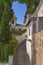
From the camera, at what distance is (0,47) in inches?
939

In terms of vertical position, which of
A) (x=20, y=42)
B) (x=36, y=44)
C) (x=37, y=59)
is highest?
(x=36, y=44)

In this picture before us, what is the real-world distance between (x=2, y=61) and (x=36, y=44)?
31.4 feet

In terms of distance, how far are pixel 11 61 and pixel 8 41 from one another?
8386mm

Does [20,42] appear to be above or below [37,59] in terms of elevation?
below

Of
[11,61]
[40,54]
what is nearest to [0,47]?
[11,61]

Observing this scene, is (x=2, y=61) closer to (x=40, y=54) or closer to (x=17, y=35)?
(x=40, y=54)

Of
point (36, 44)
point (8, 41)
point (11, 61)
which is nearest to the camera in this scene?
point (36, 44)

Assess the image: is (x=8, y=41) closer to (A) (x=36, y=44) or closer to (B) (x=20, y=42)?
(B) (x=20, y=42)

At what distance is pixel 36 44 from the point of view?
13070mm

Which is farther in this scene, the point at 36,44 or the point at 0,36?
the point at 0,36

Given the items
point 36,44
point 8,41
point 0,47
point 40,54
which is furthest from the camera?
point 8,41

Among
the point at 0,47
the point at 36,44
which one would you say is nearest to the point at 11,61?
the point at 0,47

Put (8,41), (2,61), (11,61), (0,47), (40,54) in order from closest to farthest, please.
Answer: (40,54)
(11,61)
(2,61)
(0,47)
(8,41)

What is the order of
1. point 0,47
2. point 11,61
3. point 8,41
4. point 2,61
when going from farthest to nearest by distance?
point 8,41
point 0,47
point 2,61
point 11,61
